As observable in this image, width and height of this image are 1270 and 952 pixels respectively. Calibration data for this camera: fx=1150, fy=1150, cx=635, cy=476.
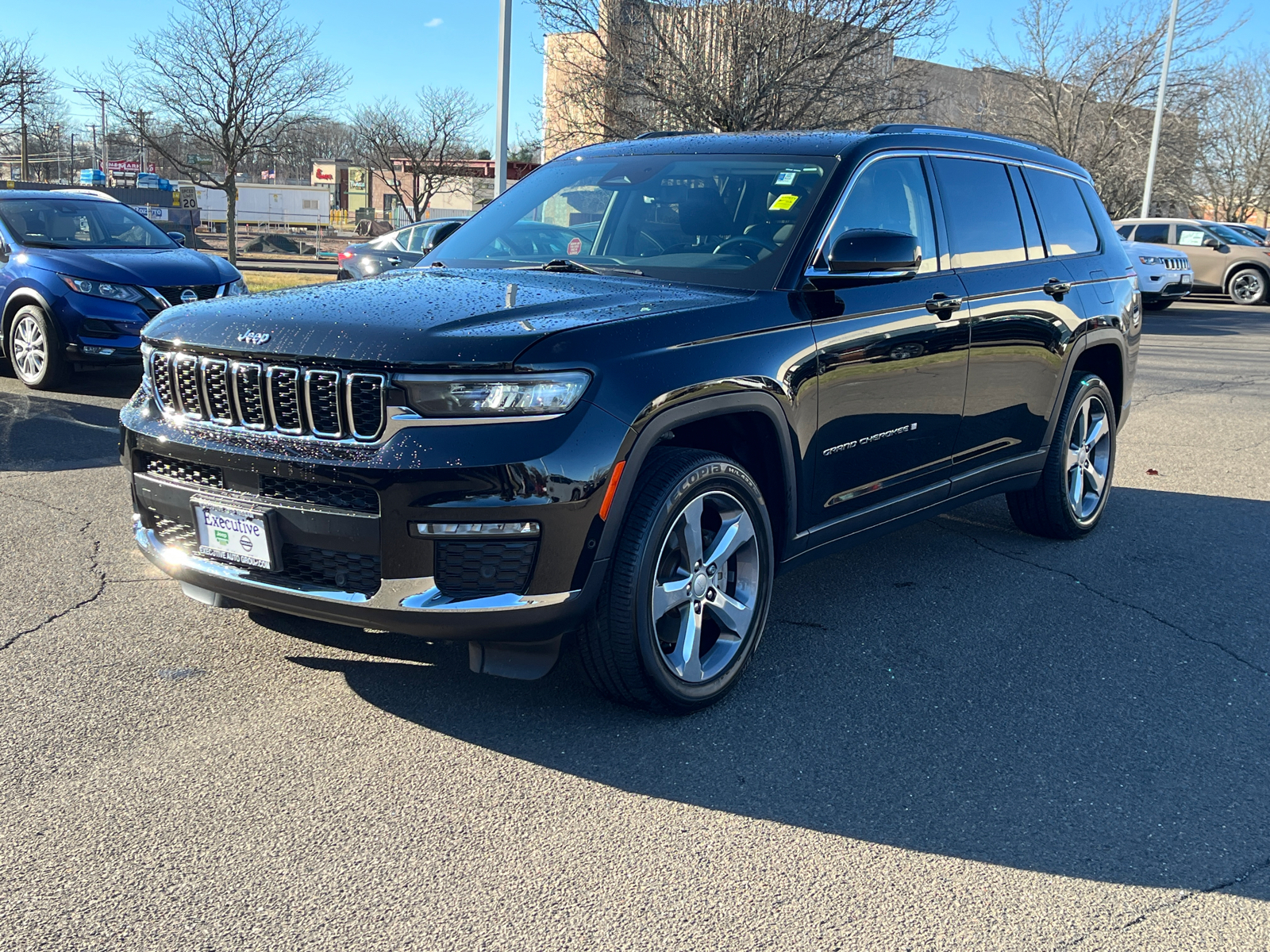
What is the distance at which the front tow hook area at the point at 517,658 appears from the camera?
3.29m

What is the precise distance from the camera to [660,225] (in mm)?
4469

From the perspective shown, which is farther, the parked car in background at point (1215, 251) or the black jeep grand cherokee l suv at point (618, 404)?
the parked car in background at point (1215, 251)

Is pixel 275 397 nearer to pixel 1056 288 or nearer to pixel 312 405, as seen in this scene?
pixel 312 405

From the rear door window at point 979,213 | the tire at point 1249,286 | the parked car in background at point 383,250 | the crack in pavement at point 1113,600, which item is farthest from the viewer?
the tire at point 1249,286

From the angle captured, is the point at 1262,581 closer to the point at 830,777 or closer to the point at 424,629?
the point at 830,777

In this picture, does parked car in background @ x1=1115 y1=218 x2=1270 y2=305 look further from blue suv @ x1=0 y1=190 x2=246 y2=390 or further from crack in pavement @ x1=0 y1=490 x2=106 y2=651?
crack in pavement @ x1=0 y1=490 x2=106 y2=651

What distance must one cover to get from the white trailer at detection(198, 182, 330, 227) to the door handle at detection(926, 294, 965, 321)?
175ft

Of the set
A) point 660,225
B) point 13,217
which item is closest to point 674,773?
point 660,225

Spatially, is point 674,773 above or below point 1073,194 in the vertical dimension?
below

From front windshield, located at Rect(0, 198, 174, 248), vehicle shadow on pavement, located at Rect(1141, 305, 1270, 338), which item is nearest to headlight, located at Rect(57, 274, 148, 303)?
front windshield, located at Rect(0, 198, 174, 248)

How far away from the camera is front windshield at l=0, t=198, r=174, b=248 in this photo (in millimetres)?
9922

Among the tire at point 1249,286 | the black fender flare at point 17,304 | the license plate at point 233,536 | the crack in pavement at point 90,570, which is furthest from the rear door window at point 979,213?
the tire at point 1249,286

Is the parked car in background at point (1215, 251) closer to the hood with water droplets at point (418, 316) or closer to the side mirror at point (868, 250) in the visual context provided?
the side mirror at point (868, 250)

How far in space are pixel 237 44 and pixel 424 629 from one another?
69.8ft
